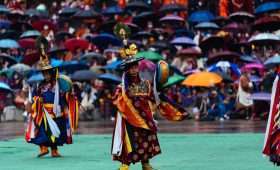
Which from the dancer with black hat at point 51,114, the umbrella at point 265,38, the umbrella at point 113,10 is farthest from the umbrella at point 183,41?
the dancer with black hat at point 51,114

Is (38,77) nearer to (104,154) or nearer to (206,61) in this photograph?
(206,61)

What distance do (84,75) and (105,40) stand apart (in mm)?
3138

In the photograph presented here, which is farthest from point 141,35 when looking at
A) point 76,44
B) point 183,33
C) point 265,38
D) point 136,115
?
point 136,115

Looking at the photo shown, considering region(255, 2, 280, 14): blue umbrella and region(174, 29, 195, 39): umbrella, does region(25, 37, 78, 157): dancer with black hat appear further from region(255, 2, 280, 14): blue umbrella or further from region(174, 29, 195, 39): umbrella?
region(255, 2, 280, 14): blue umbrella

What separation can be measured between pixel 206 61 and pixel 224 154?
14.2 metres

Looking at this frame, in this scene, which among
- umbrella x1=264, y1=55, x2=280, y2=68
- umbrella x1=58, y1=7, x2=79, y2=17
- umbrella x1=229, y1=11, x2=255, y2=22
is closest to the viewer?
umbrella x1=264, y1=55, x2=280, y2=68

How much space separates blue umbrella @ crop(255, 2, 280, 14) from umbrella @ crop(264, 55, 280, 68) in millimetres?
4499

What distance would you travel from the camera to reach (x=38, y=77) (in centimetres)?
2825

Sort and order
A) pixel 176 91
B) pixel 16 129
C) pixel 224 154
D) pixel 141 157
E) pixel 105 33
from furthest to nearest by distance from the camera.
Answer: pixel 105 33 → pixel 176 91 → pixel 16 129 → pixel 224 154 → pixel 141 157

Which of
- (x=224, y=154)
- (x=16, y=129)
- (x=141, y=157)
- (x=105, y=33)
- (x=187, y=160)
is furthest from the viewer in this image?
(x=105, y=33)

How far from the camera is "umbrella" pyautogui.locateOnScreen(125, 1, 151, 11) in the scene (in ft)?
110

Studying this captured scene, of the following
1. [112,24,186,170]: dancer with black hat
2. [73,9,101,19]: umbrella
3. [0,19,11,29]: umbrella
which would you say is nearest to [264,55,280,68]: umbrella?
[73,9,101,19]: umbrella

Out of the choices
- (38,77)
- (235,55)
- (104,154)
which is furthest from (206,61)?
(104,154)

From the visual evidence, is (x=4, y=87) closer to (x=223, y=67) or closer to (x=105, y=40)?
(x=105, y=40)
